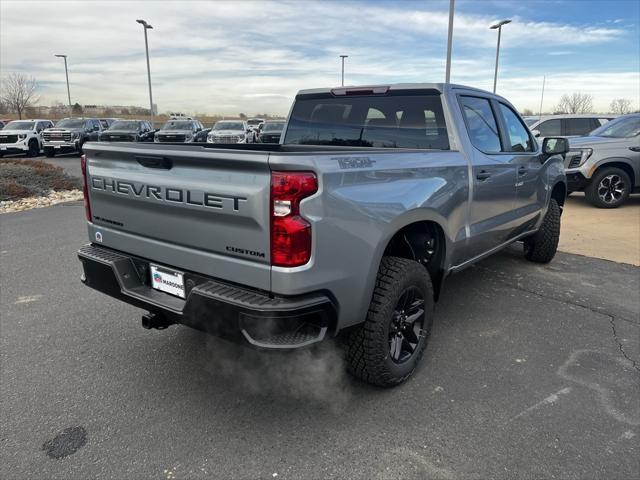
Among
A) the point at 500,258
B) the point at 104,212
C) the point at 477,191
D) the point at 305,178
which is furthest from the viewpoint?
the point at 500,258

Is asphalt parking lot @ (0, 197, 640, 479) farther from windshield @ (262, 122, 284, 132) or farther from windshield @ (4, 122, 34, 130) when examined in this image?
windshield @ (4, 122, 34, 130)

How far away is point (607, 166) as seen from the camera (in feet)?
31.5

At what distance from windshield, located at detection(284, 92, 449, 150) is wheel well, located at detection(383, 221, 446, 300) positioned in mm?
672

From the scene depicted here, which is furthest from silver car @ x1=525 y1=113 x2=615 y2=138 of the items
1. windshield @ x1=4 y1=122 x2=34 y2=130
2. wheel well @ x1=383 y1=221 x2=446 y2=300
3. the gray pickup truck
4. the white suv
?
windshield @ x1=4 y1=122 x2=34 y2=130

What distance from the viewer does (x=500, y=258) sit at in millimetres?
6055

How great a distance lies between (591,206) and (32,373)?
10.3m

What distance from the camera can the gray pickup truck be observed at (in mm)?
2234

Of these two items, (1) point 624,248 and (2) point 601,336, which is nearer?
(2) point 601,336

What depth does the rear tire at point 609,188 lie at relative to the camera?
958 centimetres

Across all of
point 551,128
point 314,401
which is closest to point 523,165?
point 314,401

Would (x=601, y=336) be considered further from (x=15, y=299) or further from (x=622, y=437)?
(x=15, y=299)

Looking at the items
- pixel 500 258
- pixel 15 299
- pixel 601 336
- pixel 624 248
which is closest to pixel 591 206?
pixel 624 248

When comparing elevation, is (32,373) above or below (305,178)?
below

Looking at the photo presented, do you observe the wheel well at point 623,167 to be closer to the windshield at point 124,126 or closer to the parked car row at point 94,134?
the parked car row at point 94,134
